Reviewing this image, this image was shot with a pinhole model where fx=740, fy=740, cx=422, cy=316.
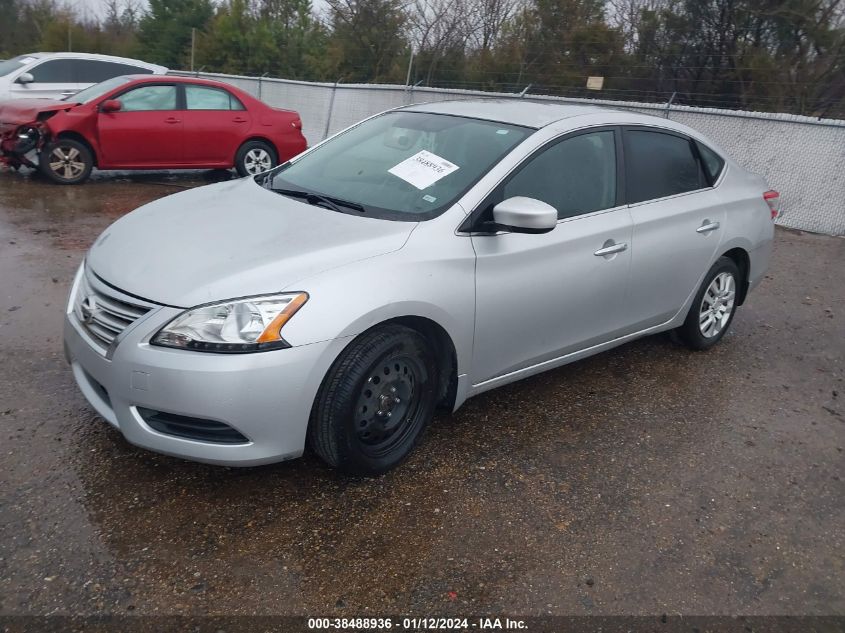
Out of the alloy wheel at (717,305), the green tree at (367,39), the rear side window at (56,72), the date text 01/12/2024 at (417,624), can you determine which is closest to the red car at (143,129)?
the rear side window at (56,72)

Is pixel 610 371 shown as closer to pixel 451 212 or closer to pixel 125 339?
pixel 451 212

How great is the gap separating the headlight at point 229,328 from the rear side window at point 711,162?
327cm

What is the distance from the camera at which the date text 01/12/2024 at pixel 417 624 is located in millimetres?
2475

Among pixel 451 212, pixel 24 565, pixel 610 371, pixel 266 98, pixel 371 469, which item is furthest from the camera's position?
pixel 266 98

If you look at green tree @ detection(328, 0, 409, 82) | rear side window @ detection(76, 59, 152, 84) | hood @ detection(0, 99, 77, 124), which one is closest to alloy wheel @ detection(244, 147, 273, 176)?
hood @ detection(0, 99, 77, 124)

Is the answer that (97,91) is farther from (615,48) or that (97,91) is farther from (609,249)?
(615,48)

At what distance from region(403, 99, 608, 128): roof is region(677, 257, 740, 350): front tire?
1.40m

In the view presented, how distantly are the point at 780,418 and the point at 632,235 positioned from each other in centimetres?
137

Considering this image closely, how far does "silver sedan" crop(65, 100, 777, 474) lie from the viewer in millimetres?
2812

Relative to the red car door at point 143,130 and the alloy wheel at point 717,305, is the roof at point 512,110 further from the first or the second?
the red car door at point 143,130

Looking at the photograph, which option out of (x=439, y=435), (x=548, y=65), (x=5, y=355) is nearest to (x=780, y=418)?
(x=439, y=435)

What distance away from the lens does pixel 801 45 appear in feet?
44.8

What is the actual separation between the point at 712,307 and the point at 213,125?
7.33m

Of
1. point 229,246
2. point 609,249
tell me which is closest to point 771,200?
point 609,249
